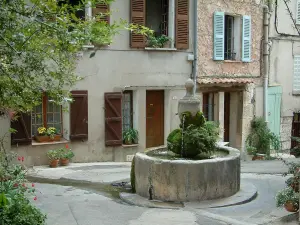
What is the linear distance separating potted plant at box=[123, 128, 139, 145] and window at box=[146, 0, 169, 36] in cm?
331

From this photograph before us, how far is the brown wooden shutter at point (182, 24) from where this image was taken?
1453 cm

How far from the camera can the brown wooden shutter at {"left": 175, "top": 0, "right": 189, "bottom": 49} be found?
→ 14531 mm

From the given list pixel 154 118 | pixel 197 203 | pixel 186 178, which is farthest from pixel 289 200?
pixel 154 118

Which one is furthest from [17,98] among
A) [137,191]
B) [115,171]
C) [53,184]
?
[115,171]

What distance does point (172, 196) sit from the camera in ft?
26.7

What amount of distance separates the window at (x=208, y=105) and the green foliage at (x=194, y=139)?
23.6 feet

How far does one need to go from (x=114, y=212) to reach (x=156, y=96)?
7.52 metres

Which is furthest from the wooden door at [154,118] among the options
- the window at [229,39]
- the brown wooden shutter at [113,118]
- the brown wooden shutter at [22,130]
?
the brown wooden shutter at [22,130]

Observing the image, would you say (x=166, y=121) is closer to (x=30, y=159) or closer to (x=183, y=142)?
(x=30, y=159)

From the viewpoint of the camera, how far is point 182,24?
48.0ft

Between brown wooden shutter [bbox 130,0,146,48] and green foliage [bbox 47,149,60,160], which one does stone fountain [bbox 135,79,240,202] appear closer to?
green foliage [bbox 47,149,60,160]

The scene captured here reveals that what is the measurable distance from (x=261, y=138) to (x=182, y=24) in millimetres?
5362

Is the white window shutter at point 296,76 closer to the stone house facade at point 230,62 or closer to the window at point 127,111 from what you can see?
the stone house facade at point 230,62

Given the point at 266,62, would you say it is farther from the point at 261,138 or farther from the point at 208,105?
the point at 208,105
